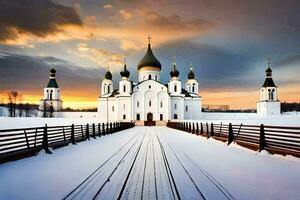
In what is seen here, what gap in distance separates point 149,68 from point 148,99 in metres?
10.7

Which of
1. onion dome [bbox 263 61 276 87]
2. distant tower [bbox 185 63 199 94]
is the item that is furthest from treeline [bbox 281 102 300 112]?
distant tower [bbox 185 63 199 94]

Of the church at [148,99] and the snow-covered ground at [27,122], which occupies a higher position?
the church at [148,99]

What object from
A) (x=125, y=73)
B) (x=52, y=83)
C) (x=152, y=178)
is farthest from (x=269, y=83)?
(x=152, y=178)

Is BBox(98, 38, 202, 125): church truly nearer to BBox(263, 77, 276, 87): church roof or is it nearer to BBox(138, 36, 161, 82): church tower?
BBox(138, 36, 161, 82): church tower

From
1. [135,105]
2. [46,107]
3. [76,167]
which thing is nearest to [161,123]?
[135,105]

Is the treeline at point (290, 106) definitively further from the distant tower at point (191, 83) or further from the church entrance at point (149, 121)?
the church entrance at point (149, 121)

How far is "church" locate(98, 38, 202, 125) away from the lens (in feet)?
245

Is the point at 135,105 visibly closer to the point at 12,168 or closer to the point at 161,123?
the point at 161,123

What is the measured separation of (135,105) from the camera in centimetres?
7488

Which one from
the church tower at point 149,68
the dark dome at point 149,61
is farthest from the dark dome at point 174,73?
the dark dome at point 149,61

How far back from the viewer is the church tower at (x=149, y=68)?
81812 millimetres

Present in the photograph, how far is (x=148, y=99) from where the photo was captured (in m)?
75.2

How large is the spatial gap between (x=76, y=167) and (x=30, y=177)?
181 centimetres

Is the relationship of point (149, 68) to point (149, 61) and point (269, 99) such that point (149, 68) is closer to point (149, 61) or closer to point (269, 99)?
point (149, 61)
